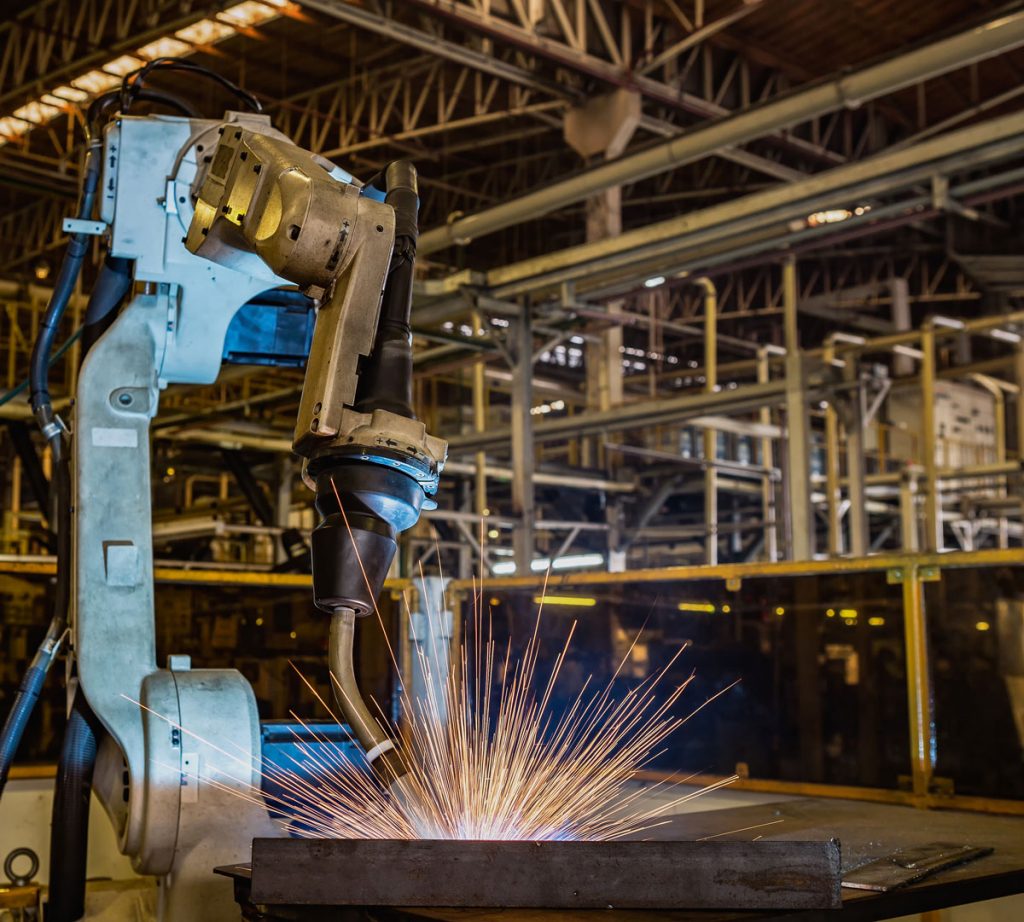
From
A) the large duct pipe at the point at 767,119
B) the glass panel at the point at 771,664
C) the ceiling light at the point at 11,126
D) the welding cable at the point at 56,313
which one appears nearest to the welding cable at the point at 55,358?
the welding cable at the point at 56,313

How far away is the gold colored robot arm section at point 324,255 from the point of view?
2.49m

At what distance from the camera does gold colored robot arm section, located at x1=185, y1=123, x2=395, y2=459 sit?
2486mm

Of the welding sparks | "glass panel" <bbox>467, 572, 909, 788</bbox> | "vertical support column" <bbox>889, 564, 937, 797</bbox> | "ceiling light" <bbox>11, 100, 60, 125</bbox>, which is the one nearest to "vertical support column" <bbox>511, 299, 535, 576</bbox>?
the welding sparks

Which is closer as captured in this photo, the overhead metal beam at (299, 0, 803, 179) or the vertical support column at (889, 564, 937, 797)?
the vertical support column at (889, 564, 937, 797)

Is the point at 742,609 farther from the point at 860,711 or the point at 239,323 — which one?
the point at 239,323

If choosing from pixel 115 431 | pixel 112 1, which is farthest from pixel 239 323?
pixel 112 1

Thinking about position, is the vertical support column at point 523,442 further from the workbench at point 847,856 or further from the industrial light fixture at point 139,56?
the workbench at point 847,856

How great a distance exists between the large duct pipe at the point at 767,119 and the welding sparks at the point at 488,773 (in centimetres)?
272

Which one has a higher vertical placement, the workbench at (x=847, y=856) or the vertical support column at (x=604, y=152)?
the vertical support column at (x=604, y=152)

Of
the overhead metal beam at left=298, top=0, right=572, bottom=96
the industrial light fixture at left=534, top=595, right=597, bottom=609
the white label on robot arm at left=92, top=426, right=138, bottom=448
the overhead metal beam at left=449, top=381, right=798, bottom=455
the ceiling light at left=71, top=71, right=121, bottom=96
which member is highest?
the ceiling light at left=71, top=71, right=121, bottom=96

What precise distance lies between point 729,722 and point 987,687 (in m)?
1.03

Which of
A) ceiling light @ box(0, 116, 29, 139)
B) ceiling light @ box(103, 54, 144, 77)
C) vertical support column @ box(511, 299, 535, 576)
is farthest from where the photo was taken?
ceiling light @ box(0, 116, 29, 139)

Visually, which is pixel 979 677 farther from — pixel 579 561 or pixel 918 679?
pixel 579 561

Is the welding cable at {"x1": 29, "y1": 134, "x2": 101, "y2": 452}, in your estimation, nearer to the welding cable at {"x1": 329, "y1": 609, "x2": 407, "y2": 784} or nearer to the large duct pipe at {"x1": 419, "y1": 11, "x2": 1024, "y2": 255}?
the welding cable at {"x1": 329, "y1": 609, "x2": 407, "y2": 784}
